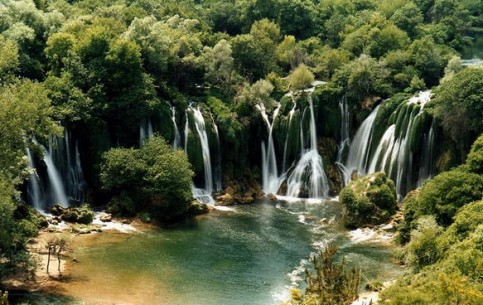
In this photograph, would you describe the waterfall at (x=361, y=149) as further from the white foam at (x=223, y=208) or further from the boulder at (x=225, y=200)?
the white foam at (x=223, y=208)

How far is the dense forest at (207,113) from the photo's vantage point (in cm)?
4428

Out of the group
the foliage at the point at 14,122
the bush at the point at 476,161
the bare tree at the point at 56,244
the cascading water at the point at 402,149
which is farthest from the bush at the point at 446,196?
the foliage at the point at 14,122

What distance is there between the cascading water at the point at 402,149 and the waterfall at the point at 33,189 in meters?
29.9

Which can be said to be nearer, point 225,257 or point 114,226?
point 225,257

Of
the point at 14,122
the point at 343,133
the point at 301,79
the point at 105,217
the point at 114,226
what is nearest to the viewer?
the point at 14,122

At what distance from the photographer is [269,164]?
64500mm

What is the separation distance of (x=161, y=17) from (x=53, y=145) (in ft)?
115

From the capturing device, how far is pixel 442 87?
2286 inches

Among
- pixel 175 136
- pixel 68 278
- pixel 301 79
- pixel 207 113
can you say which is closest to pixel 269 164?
pixel 207 113

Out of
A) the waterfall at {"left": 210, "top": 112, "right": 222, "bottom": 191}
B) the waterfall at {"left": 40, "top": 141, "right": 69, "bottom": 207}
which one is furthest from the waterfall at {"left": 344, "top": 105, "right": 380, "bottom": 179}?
the waterfall at {"left": 40, "top": 141, "right": 69, "bottom": 207}

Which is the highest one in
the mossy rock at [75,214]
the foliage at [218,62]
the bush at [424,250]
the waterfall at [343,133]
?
the foliage at [218,62]

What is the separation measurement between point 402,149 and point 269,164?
1350 cm

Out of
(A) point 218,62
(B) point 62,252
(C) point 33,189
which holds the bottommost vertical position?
(B) point 62,252

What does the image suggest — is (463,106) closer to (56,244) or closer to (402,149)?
(402,149)
